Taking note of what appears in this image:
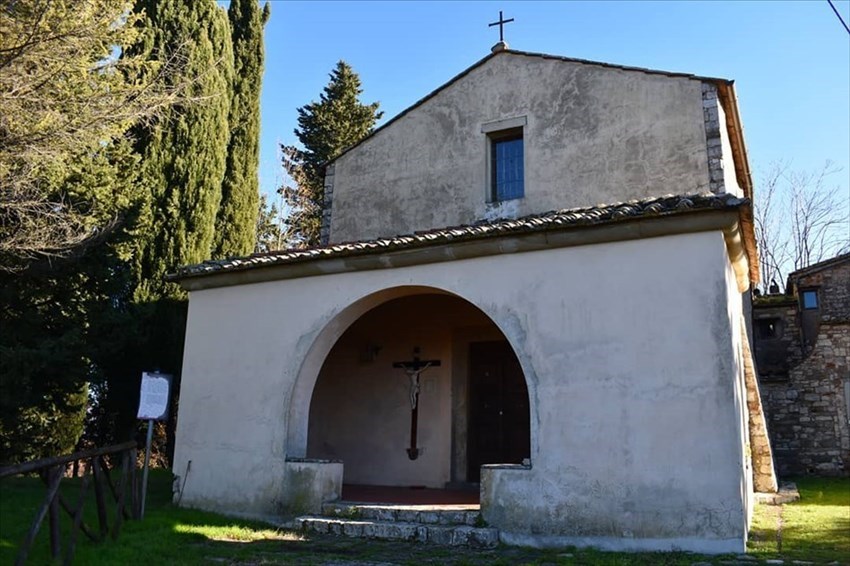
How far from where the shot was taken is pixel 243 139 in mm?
17000

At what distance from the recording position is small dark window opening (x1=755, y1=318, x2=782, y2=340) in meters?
19.1

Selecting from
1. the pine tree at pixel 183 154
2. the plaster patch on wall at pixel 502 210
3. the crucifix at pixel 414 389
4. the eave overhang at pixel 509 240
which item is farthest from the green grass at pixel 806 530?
the pine tree at pixel 183 154

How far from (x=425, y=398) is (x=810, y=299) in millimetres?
13452

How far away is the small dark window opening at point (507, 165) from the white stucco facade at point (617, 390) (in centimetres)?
450

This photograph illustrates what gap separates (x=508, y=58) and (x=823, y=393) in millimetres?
11128

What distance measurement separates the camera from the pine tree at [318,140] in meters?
26.0

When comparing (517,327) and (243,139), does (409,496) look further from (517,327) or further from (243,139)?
(243,139)

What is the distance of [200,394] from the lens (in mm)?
9352

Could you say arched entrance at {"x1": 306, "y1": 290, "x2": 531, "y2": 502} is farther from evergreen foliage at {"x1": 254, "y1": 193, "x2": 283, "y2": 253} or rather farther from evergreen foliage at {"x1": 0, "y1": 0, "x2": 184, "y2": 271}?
evergreen foliage at {"x1": 254, "y1": 193, "x2": 283, "y2": 253}

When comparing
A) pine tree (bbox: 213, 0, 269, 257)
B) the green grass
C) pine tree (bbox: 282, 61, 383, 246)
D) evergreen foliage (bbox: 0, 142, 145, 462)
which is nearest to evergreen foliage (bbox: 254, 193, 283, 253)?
pine tree (bbox: 282, 61, 383, 246)

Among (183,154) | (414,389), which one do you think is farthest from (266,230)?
(414,389)

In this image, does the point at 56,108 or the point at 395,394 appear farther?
the point at 395,394

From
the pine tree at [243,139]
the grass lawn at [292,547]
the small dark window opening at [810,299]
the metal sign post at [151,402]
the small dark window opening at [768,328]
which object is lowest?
the grass lawn at [292,547]

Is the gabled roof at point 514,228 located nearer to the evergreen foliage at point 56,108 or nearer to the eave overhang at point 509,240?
the eave overhang at point 509,240
